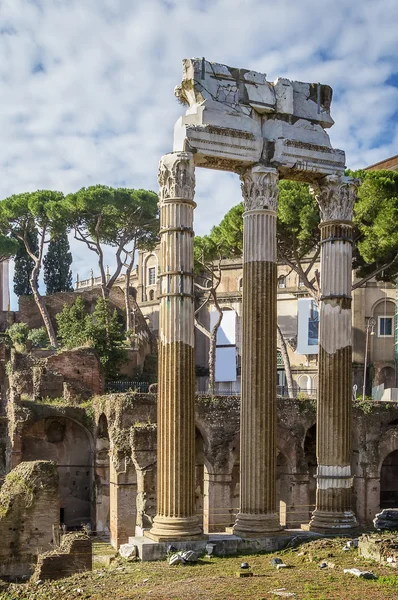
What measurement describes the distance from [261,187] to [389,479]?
52.8 feet

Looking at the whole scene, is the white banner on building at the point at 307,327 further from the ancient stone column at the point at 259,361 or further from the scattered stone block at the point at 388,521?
the ancient stone column at the point at 259,361

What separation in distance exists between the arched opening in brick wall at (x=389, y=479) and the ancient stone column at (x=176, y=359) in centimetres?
1535

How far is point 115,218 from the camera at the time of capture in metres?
39.4

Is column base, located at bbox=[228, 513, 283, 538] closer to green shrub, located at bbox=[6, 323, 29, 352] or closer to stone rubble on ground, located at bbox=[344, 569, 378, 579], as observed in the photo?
stone rubble on ground, located at bbox=[344, 569, 378, 579]

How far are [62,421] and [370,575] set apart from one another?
682 inches

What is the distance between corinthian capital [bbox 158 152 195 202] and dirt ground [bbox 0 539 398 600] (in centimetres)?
544

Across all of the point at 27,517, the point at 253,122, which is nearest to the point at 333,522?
the point at 27,517

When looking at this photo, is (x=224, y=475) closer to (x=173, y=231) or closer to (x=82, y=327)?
(x=173, y=231)

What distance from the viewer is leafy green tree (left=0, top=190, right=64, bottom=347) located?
3909 centimetres

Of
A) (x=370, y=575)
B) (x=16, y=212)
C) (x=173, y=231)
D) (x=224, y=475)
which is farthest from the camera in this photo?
(x=16, y=212)

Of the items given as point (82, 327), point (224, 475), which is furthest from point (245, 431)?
point (82, 327)

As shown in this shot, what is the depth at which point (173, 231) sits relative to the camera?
13.3 metres

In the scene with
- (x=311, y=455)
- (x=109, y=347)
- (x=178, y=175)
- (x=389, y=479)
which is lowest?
(x=389, y=479)

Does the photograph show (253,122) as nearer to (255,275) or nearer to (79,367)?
(255,275)
